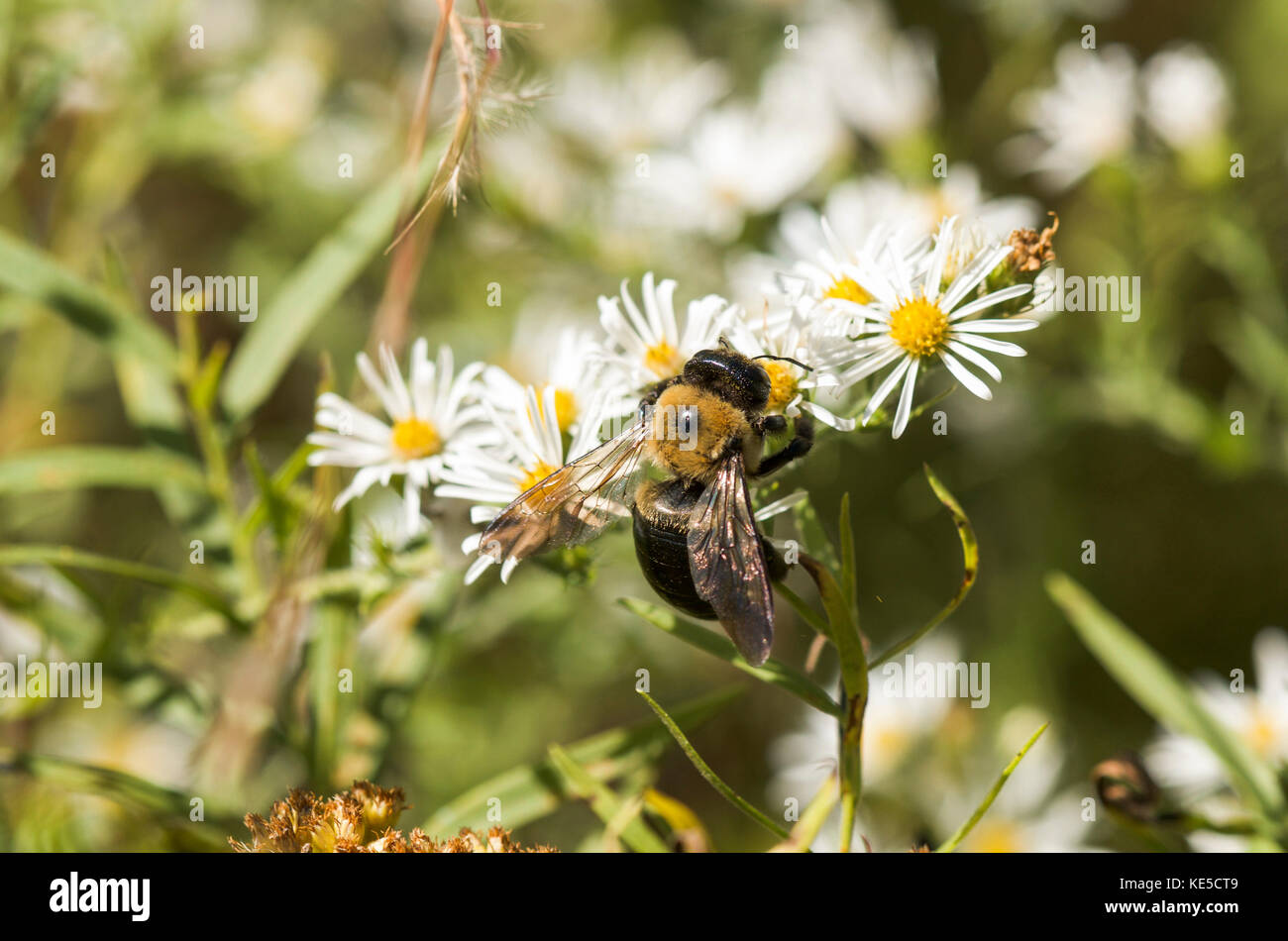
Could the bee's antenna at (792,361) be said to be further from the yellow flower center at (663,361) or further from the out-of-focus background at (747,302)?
the out-of-focus background at (747,302)

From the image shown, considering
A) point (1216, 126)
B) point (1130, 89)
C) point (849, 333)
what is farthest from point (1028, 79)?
point (849, 333)

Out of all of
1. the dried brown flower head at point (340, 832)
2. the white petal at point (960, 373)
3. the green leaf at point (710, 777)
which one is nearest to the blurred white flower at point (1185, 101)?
the white petal at point (960, 373)

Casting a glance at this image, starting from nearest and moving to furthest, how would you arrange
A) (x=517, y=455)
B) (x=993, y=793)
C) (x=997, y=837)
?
(x=993, y=793) < (x=517, y=455) < (x=997, y=837)

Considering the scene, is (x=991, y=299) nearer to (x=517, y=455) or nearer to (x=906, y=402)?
(x=906, y=402)

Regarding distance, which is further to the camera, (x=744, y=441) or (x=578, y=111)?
Result: (x=578, y=111)

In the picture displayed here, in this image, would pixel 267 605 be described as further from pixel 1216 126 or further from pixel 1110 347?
pixel 1216 126

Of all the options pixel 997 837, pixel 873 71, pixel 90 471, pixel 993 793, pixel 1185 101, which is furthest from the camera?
pixel 873 71

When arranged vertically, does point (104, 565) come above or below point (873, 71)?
below

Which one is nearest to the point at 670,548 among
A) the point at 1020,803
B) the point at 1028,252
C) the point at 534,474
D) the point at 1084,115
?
the point at 534,474
